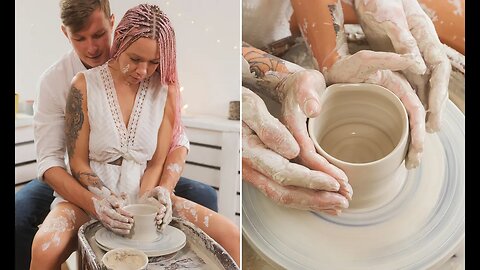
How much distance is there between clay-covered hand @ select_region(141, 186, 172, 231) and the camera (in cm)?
152

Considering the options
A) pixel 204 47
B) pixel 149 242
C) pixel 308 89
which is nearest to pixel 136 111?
pixel 204 47

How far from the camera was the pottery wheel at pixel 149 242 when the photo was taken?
58.9 inches

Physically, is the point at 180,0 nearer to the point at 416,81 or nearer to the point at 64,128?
the point at 64,128

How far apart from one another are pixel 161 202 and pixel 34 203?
0.37 meters

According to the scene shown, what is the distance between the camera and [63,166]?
156 centimetres

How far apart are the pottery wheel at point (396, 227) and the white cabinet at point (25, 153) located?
678 millimetres

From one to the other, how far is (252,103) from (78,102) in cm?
50

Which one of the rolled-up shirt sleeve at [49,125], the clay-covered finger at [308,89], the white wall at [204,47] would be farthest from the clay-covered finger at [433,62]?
the rolled-up shirt sleeve at [49,125]

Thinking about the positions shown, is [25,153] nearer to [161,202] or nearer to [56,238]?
[56,238]

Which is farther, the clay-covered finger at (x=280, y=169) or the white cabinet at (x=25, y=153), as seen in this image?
the white cabinet at (x=25, y=153)

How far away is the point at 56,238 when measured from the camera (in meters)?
1.51

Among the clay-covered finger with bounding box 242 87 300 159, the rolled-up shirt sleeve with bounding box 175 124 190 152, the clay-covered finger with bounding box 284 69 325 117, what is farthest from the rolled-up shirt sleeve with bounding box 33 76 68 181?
the clay-covered finger with bounding box 284 69 325 117

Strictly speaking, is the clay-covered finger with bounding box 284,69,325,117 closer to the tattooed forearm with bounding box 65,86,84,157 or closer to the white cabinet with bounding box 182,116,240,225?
the white cabinet with bounding box 182,116,240,225

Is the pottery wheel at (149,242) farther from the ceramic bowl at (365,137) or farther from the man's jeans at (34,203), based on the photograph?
the ceramic bowl at (365,137)
